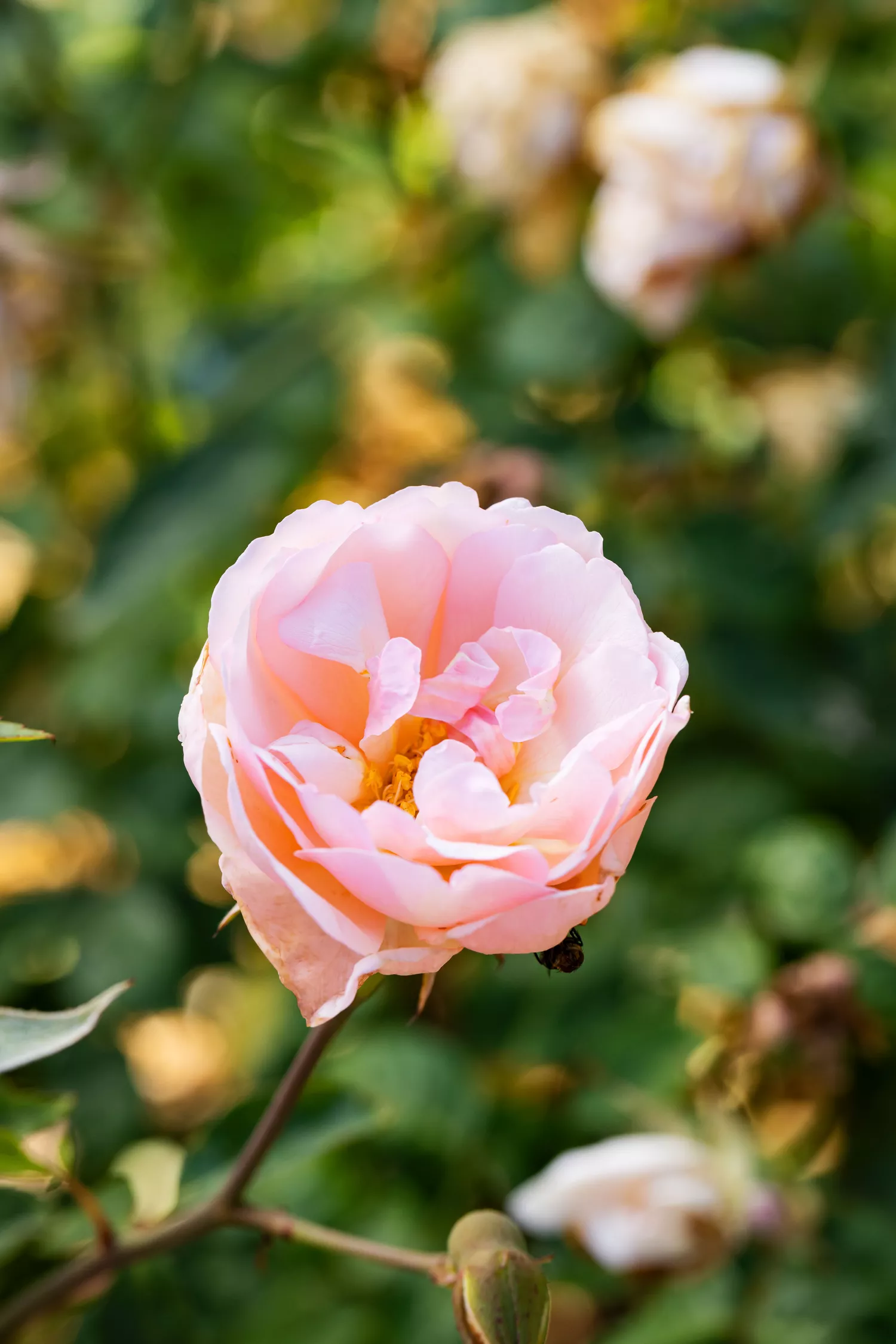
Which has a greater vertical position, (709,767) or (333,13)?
(333,13)

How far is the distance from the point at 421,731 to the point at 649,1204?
1.24ft

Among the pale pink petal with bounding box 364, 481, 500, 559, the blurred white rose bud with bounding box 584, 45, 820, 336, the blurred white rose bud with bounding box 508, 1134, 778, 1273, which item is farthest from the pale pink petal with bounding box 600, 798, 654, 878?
the blurred white rose bud with bounding box 584, 45, 820, 336

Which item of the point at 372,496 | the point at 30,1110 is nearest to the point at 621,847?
the point at 30,1110

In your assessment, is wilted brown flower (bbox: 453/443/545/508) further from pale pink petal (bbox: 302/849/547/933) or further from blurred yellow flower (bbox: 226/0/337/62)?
blurred yellow flower (bbox: 226/0/337/62)

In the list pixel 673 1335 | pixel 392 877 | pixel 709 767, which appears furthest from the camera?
pixel 709 767

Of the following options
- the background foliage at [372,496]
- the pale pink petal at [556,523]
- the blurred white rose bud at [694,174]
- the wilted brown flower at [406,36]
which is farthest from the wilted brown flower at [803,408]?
the pale pink petal at [556,523]

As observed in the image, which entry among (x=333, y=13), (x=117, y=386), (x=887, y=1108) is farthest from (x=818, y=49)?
(x=887, y=1108)

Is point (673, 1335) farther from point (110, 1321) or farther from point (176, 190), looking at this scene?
point (176, 190)

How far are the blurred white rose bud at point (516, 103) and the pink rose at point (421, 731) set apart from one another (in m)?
0.65

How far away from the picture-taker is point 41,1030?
1.24 feet

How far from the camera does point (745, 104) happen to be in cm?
84

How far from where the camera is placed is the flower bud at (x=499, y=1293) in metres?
0.38

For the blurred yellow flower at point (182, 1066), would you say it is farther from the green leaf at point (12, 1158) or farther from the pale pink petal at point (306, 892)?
the pale pink petal at point (306, 892)

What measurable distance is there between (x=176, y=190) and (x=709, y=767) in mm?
691
